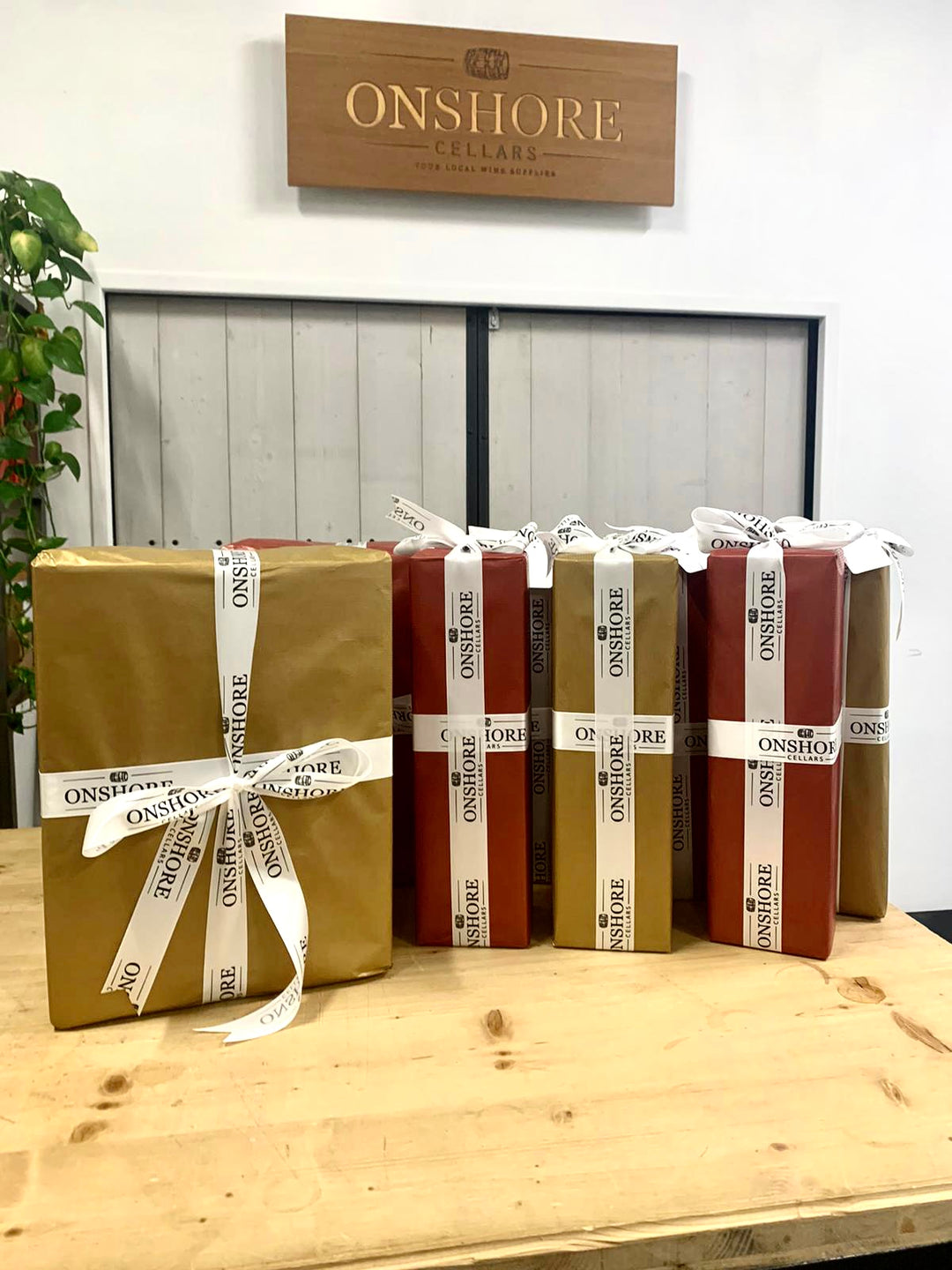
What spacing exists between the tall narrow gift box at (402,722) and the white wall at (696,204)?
1.22 metres

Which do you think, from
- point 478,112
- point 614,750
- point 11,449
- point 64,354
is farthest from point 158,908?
point 478,112

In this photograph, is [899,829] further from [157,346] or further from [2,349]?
[2,349]

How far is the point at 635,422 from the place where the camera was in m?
1.95

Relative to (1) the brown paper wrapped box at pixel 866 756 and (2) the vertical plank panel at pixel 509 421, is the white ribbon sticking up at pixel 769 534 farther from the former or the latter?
(2) the vertical plank panel at pixel 509 421

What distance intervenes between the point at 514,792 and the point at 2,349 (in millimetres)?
1276

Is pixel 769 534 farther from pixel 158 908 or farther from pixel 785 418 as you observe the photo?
pixel 785 418

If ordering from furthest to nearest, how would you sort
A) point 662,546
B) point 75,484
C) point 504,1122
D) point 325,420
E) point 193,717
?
1. point 325,420
2. point 75,484
3. point 662,546
4. point 193,717
5. point 504,1122

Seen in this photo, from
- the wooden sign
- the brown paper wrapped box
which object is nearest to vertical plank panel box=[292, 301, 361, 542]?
the wooden sign

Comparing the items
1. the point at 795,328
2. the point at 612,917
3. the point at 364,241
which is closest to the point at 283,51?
the point at 364,241

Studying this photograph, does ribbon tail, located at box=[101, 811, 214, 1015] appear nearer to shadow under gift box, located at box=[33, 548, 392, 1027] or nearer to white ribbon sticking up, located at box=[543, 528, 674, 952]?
shadow under gift box, located at box=[33, 548, 392, 1027]

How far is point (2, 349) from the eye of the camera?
1442 mm

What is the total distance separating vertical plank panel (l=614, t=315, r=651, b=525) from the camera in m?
1.93

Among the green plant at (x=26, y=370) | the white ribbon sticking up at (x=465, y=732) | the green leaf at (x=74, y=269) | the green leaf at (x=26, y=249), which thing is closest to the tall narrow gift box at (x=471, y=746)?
the white ribbon sticking up at (x=465, y=732)

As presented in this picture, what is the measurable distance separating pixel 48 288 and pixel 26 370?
16cm
